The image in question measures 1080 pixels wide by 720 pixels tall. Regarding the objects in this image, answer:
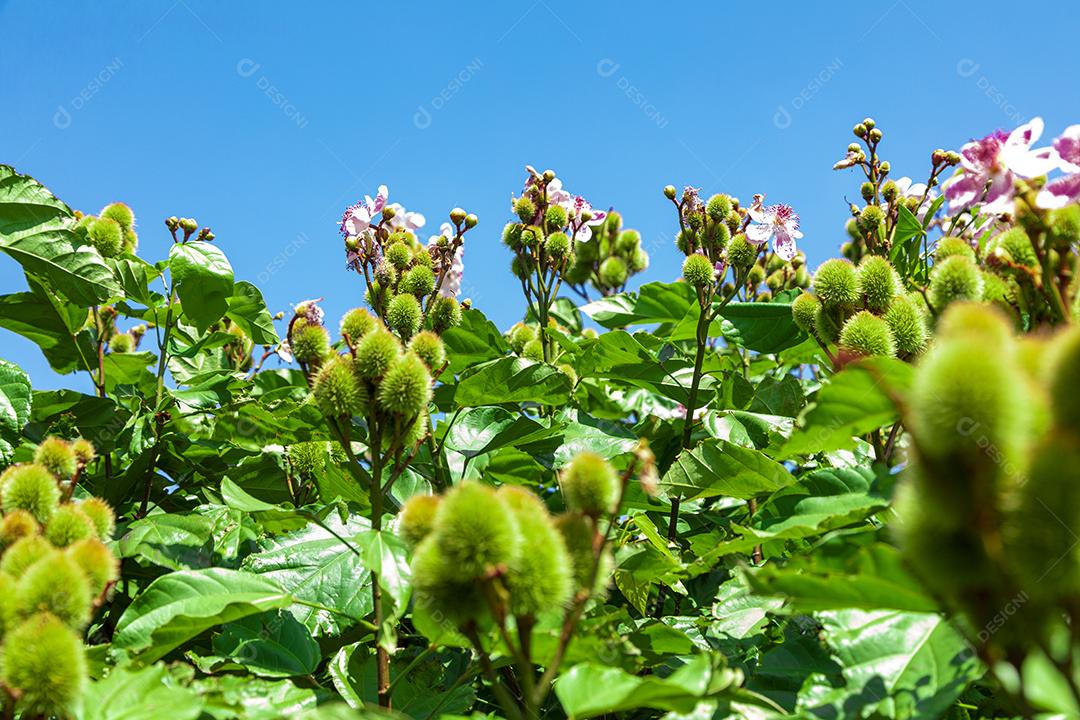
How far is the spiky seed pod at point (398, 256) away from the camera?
4191 mm

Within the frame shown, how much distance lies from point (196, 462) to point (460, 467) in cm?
142

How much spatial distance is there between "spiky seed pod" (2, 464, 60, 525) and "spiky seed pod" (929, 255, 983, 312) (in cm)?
236

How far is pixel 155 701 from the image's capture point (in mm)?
1819

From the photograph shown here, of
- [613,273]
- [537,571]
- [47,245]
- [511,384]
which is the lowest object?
[537,571]

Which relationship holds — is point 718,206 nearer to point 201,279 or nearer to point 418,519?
point 201,279

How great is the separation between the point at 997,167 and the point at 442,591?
1.81m

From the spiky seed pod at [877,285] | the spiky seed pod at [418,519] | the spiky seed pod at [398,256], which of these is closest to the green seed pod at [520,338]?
the spiky seed pod at [398,256]

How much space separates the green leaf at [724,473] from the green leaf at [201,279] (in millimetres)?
2343

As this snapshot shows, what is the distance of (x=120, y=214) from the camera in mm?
4664

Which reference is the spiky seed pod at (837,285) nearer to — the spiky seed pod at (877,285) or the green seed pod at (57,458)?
the spiky seed pod at (877,285)

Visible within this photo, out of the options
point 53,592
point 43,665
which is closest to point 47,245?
point 53,592

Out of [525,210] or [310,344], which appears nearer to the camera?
[310,344]

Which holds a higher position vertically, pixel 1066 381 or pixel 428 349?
pixel 428 349

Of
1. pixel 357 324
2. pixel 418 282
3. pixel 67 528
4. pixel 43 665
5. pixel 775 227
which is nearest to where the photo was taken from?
pixel 43 665
